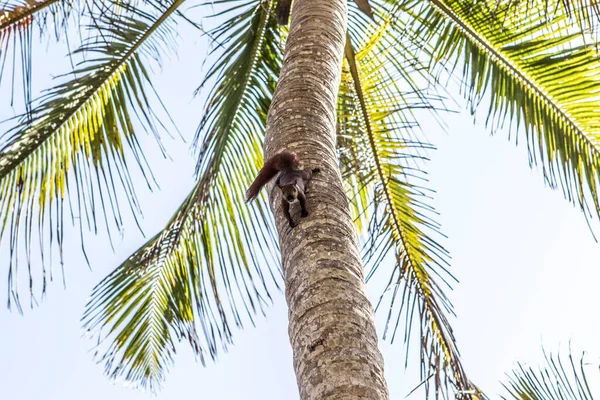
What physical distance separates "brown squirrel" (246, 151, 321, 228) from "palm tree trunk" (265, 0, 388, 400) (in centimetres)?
4

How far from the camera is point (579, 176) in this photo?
4996mm

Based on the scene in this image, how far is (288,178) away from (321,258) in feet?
1.26

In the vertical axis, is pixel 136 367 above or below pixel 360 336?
above

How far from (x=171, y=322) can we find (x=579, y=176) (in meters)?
3.34

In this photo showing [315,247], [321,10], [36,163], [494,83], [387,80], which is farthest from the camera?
[387,80]

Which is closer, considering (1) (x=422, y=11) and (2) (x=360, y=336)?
(2) (x=360, y=336)

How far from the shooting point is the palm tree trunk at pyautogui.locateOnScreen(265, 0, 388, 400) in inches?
76.9

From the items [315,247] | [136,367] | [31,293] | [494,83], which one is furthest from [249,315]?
[315,247]

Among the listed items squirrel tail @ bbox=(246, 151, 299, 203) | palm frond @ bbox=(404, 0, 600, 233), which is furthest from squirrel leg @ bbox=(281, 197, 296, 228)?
palm frond @ bbox=(404, 0, 600, 233)

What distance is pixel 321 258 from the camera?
2367 millimetres

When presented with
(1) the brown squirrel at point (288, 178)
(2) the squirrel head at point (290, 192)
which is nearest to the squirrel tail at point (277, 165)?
(1) the brown squirrel at point (288, 178)

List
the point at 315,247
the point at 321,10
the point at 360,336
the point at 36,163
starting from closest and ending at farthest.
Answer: the point at 360,336, the point at 315,247, the point at 321,10, the point at 36,163

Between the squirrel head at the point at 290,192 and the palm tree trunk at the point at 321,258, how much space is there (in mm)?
71

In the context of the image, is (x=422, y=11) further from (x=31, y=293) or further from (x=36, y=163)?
(x=31, y=293)
